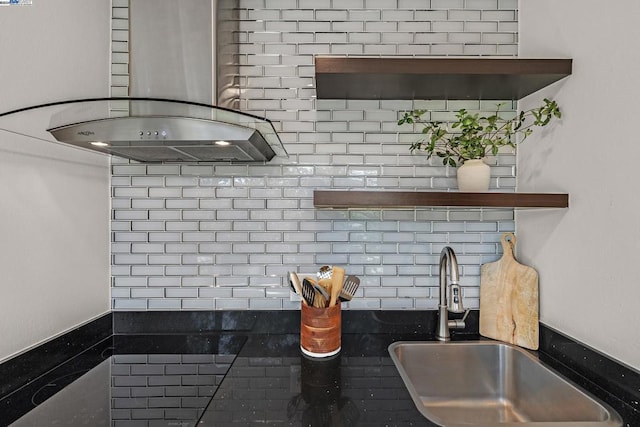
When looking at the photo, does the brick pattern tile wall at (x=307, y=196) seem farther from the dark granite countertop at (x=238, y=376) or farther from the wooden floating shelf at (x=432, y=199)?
the wooden floating shelf at (x=432, y=199)

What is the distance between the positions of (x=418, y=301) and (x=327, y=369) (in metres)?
0.53

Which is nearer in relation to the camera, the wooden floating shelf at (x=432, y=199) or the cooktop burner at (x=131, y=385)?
the cooktop burner at (x=131, y=385)

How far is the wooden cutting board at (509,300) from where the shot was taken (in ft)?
4.65

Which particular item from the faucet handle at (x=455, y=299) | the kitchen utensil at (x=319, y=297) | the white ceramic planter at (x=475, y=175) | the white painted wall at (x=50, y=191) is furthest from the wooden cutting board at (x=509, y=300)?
the white painted wall at (x=50, y=191)

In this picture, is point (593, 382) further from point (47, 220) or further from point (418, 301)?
point (47, 220)

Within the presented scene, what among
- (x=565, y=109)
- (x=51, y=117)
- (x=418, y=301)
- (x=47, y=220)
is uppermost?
(x=565, y=109)

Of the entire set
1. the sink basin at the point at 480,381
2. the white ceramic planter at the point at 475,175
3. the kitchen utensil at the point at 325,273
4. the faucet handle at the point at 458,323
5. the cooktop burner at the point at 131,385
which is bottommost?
the sink basin at the point at 480,381

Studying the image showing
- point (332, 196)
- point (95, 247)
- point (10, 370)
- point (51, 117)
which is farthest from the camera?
point (95, 247)

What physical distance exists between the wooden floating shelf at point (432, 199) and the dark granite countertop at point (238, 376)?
19.2 inches

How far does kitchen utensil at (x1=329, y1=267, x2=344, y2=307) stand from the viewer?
134 cm

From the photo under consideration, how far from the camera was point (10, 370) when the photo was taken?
1.11 m

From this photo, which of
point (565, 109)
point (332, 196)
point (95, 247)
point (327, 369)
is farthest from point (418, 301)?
point (95, 247)

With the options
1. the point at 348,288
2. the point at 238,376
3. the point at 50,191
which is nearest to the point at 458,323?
the point at 348,288

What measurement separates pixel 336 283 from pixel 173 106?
0.78 meters
